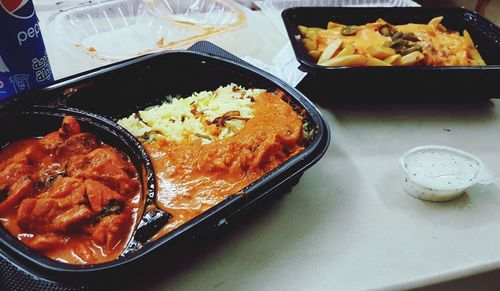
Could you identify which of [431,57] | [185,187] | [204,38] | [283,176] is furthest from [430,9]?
[185,187]

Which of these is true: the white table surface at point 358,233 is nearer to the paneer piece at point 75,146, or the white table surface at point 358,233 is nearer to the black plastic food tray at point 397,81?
the black plastic food tray at point 397,81

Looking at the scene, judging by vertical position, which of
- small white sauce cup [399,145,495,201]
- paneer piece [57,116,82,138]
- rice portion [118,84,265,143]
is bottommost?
small white sauce cup [399,145,495,201]

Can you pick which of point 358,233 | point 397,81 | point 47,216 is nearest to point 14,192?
point 47,216

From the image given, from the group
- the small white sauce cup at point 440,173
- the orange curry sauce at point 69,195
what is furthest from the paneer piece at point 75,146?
the small white sauce cup at point 440,173

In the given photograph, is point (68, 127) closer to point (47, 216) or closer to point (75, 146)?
point (75, 146)

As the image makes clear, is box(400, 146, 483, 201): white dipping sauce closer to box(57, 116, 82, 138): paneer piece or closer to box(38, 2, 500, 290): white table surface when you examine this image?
box(38, 2, 500, 290): white table surface

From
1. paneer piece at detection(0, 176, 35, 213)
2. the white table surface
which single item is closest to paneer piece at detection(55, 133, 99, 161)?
paneer piece at detection(0, 176, 35, 213)

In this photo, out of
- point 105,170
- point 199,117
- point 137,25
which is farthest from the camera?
point 137,25
